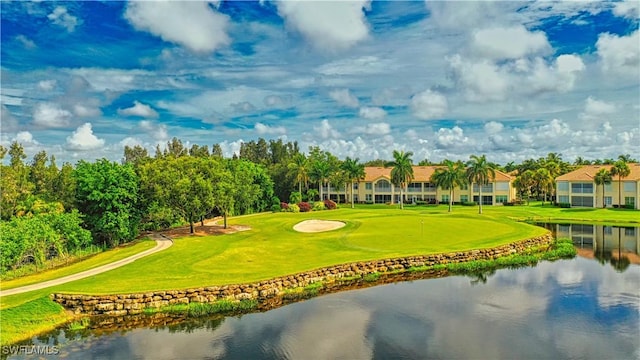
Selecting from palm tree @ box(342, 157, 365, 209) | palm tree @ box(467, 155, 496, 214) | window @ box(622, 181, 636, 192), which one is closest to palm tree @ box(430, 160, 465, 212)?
palm tree @ box(467, 155, 496, 214)

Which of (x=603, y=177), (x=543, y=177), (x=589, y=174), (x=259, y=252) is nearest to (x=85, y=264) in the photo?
(x=259, y=252)

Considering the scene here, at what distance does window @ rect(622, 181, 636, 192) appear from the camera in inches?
3270

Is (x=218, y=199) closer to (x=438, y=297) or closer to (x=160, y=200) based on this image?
(x=160, y=200)

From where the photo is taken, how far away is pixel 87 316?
26547 millimetres

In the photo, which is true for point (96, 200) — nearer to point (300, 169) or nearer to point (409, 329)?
point (409, 329)

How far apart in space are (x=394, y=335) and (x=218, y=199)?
1257 inches

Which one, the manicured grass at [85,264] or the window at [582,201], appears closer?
the manicured grass at [85,264]

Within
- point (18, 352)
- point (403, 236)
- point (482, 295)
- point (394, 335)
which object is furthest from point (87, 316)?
point (403, 236)

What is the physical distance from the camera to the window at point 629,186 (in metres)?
83.1

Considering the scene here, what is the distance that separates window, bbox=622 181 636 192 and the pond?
6108 cm

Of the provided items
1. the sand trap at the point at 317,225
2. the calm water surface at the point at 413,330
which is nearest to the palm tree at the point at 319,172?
the sand trap at the point at 317,225

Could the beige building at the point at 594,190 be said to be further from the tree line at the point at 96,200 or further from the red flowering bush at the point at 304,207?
the tree line at the point at 96,200

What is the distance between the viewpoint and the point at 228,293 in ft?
95.5

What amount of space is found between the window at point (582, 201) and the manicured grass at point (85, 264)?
262ft
